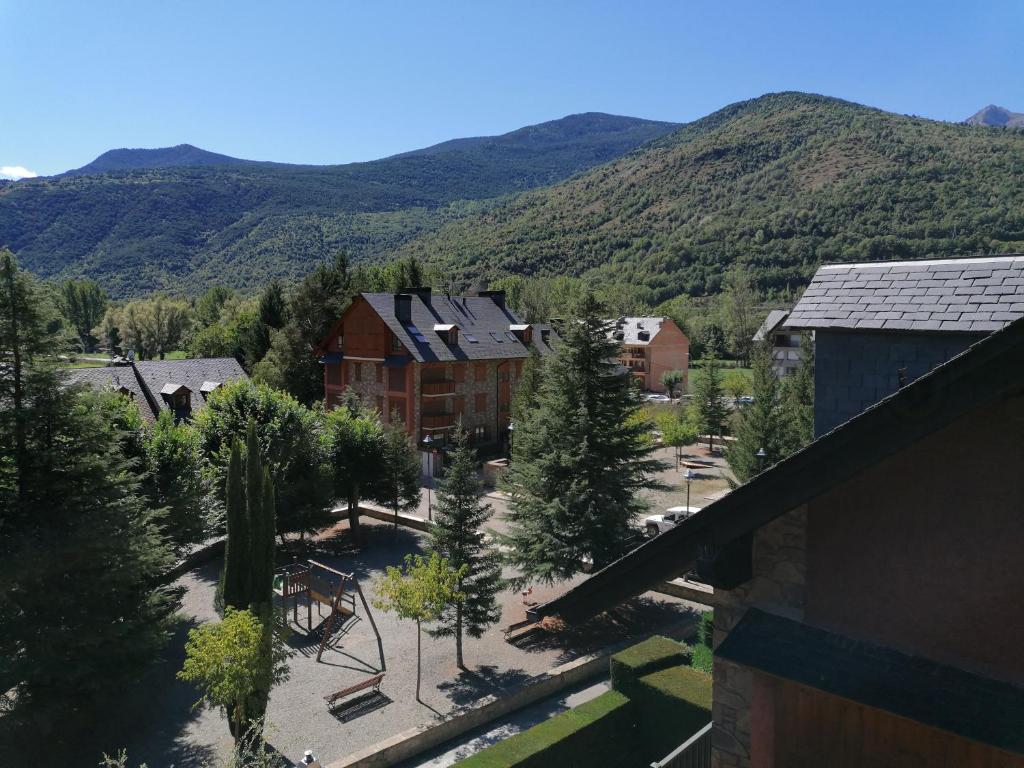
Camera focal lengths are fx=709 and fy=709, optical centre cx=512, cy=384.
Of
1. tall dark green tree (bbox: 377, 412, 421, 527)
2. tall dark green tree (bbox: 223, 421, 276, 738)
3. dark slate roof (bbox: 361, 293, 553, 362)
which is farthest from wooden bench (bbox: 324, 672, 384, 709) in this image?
dark slate roof (bbox: 361, 293, 553, 362)

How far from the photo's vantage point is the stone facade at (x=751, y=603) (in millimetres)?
4340

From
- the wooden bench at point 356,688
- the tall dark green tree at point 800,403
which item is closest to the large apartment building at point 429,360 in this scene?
the tall dark green tree at point 800,403

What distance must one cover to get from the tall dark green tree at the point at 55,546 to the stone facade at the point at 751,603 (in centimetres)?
1318

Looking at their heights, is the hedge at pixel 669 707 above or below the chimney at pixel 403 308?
below

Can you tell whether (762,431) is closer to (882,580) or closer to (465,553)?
(465,553)

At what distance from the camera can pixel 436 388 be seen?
39375 millimetres

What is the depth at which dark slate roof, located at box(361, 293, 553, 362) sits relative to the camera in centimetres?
3966

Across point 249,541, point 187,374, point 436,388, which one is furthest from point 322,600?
point 187,374

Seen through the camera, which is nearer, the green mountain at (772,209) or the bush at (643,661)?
the bush at (643,661)

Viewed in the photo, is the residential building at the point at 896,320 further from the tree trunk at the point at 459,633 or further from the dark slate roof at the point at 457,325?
the dark slate roof at the point at 457,325

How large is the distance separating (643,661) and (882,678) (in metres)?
10.8

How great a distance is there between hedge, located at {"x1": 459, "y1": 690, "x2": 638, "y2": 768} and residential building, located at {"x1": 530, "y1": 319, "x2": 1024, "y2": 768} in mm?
7652

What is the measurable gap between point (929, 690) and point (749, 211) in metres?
143

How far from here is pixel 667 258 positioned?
12481cm
